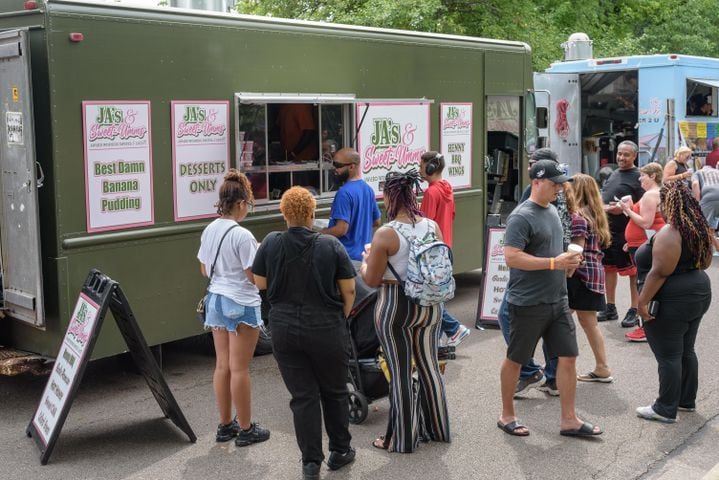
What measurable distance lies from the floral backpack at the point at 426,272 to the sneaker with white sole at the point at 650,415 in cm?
190

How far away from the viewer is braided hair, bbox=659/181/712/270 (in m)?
6.23

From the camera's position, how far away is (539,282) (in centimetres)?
585

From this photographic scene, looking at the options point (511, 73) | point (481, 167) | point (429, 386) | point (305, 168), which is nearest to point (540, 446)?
point (429, 386)

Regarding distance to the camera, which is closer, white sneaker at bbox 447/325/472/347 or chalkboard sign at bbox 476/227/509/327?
white sneaker at bbox 447/325/472/347

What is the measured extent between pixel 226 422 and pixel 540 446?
1975 millimetres

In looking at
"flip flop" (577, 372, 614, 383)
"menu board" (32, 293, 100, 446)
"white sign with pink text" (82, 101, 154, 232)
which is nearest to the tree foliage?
"white sign with pink text" (82, 101, 154, 232)

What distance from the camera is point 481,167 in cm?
1048

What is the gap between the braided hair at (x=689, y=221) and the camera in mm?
6227

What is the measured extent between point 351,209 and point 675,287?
2492 millimetres

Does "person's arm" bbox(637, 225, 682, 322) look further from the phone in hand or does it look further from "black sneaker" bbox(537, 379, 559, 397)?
"black sneaker" bbox(537, 379, 559, 397)

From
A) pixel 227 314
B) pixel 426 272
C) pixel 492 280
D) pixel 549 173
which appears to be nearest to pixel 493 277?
pixel 492 280

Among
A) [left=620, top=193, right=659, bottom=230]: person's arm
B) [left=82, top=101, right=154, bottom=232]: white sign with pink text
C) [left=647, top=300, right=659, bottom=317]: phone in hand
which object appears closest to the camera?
[left=647, top=300, right=659, bottom=317]: phone in hand

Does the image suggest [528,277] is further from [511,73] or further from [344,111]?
[511,73]

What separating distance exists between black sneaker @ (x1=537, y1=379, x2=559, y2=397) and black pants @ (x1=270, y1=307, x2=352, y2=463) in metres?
2.30
